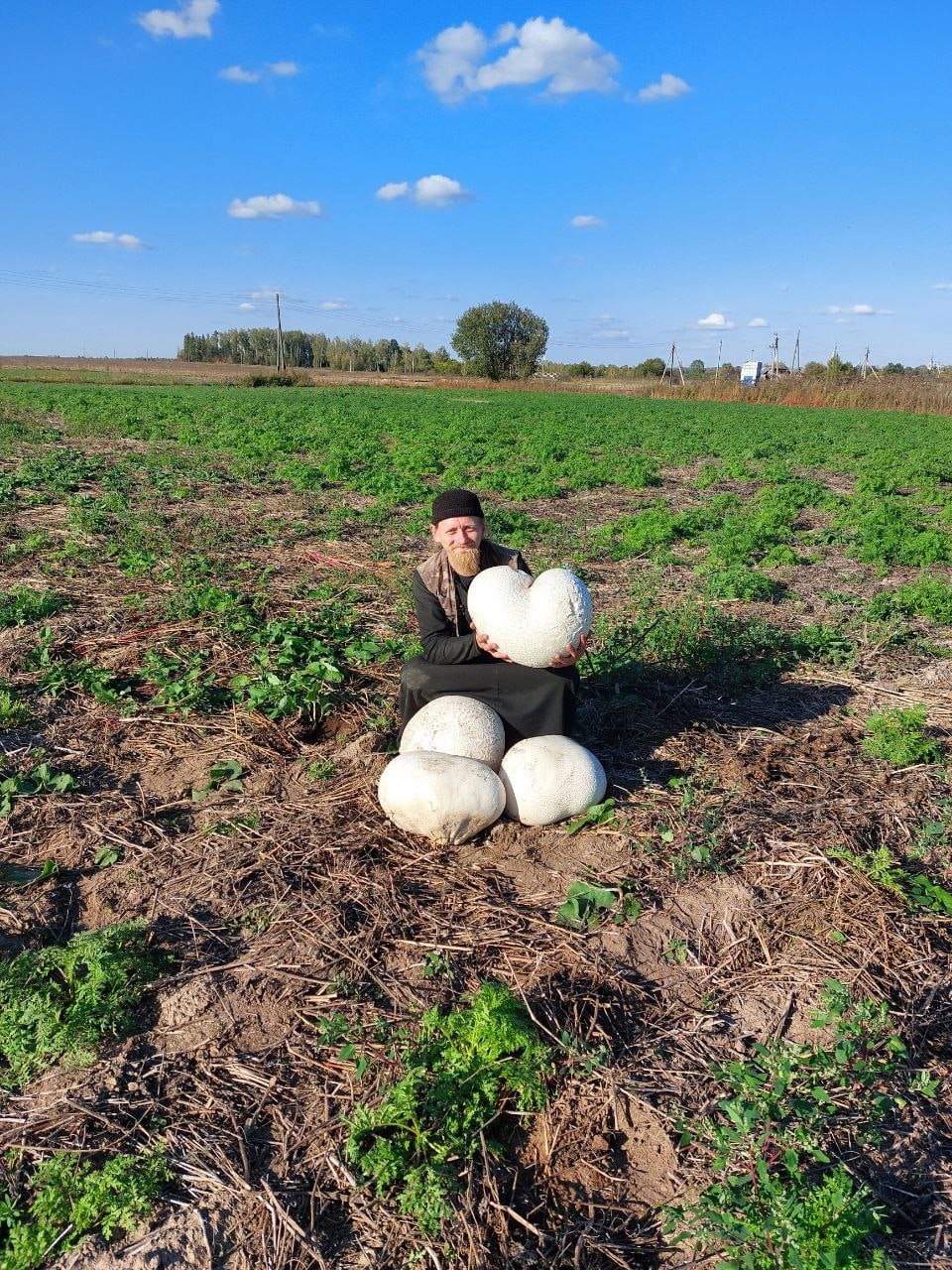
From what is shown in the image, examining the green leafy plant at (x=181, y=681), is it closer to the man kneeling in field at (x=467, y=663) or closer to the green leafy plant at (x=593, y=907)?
the man kneeling in field at (x=467, y=663)

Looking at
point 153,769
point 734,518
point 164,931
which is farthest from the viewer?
point 734,518

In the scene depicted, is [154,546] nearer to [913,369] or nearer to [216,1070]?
[216,1070]

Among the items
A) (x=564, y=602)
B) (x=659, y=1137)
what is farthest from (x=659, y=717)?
(x=659, y=1137)

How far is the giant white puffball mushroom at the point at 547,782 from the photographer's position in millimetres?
4078

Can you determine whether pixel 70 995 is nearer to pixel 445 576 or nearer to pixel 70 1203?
pixel 70 1203

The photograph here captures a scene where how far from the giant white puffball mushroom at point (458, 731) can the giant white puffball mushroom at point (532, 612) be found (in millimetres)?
357

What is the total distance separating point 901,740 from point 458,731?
2.72 m

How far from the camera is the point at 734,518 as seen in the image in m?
12.1

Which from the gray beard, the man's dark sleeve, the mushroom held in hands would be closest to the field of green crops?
the mushroom held in hands

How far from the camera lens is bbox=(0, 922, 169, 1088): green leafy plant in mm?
2844

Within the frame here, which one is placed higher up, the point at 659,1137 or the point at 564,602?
the point at 564,602

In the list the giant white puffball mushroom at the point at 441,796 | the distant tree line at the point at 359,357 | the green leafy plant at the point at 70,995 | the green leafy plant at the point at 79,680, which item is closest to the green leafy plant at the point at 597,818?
the giant white puffball mushroom at the point at 441,796

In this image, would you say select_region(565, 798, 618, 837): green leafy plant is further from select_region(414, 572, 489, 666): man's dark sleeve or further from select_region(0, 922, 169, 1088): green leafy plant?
select_region(0, 922, 169, 1088): green leafy plant

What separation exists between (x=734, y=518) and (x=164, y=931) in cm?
1044
